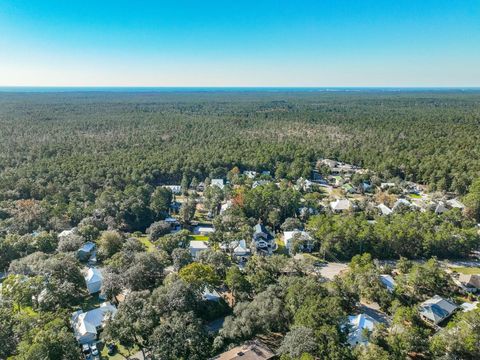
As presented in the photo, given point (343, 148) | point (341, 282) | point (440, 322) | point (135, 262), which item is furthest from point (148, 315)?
point (343, 148)

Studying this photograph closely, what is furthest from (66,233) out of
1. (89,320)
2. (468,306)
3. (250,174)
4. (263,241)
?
(468,306)

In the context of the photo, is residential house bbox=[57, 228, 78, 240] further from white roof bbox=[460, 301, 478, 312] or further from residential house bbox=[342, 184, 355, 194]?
residential house bbox=[342, 184, 355, 194]

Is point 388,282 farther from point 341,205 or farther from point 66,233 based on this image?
point 66,233

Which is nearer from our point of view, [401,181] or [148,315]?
[148,315]

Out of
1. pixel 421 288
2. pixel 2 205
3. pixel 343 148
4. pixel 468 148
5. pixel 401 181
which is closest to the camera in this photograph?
pixel 421 288

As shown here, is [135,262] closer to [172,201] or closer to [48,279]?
[48,279]

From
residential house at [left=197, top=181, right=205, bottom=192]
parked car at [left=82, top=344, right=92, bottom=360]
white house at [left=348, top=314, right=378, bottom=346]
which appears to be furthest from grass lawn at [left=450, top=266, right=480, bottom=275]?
residential house at [left=197, top=181, right=205, bottom=192]
